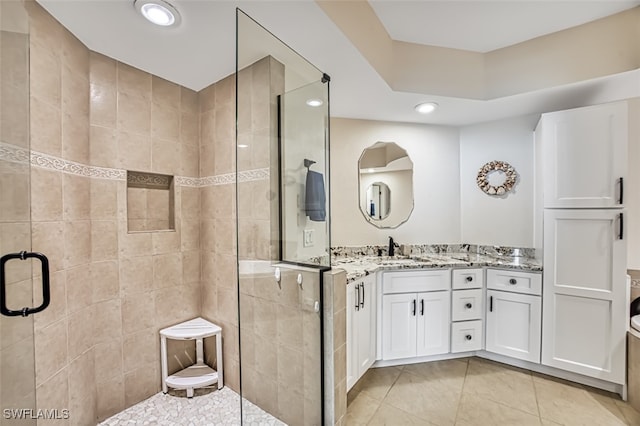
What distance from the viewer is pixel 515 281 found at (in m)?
2.27

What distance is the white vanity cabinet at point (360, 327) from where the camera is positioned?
1.85 m

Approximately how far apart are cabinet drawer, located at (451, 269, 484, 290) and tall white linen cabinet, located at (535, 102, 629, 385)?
440 mm

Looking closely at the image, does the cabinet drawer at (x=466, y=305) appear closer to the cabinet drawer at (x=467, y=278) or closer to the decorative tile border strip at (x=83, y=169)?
the cabinet drawer at (x=467, y=278)

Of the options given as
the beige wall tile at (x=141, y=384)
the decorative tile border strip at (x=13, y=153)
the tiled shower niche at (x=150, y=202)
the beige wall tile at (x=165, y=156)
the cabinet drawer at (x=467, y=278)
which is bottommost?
the beige wall tile at (x=141, y=384)

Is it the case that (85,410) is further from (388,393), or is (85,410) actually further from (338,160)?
(338,160)

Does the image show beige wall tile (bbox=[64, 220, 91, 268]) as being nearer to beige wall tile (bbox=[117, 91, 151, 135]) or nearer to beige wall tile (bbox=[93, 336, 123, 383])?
beige wall tile (bbox=[93, 336, 123, 383])

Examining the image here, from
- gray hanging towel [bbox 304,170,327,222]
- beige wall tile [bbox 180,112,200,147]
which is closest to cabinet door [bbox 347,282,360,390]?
gray hanging towel [bbox 304,170,327,222]

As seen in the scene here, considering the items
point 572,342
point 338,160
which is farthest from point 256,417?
point 572,342

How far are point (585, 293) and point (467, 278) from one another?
0.75 m

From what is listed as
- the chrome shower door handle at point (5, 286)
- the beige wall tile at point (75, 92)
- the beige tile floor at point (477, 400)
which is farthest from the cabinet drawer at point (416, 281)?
the beige wall tile at point (75, 92)

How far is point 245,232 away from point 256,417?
3.27ft

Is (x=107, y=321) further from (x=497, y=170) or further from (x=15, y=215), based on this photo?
(x=497, y=170)

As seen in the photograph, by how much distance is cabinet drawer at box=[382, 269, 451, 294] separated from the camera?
2256 mm

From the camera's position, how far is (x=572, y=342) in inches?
80.6
